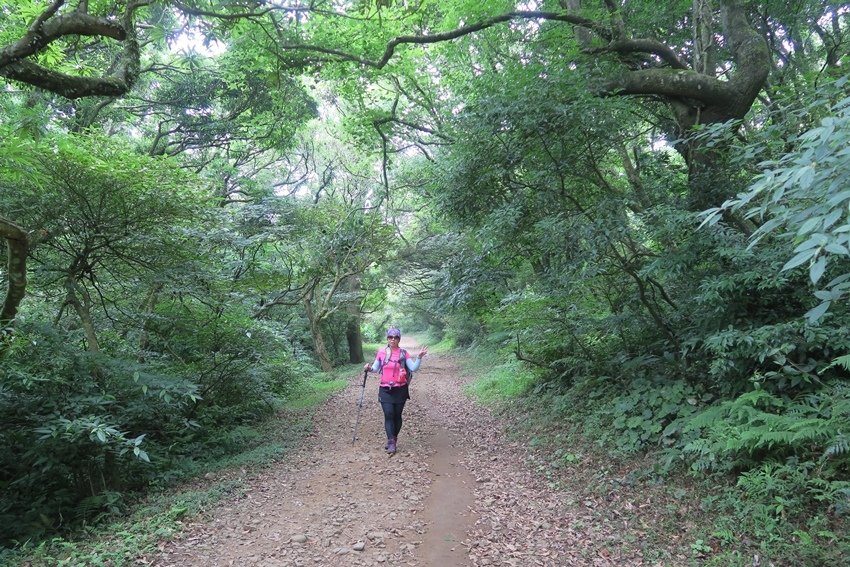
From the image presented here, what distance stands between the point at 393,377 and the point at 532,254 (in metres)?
3.53

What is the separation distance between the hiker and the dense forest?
2310mm

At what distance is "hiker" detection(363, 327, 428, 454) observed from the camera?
7.60 meters

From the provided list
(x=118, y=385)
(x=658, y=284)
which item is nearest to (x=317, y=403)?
(x=118, y=385)

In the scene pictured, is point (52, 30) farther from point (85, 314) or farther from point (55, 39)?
point (85, 314)

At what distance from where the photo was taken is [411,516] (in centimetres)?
546

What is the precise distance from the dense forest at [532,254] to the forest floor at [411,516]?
1164mm

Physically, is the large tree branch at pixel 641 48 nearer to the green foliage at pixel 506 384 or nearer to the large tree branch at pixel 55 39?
the large tree branch at pixel 55 39

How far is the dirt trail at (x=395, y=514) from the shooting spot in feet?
15.2

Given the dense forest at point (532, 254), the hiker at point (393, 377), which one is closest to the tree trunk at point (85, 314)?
the dense forest at point (532, 254)

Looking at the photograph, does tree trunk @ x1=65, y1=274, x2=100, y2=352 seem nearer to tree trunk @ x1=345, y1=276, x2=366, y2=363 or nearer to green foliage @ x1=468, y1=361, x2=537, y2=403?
green foliage @ x1=468, y1=361, x2=537, y2=403

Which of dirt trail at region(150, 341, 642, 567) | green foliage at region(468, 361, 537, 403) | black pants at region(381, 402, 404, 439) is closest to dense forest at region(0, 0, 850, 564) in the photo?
green foliage at region(468, 361, 537, 403)

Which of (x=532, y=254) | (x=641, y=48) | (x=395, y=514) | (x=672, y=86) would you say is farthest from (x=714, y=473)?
(x=641, y=48)

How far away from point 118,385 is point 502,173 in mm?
6727

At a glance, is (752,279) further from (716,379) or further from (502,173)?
(502,173)
